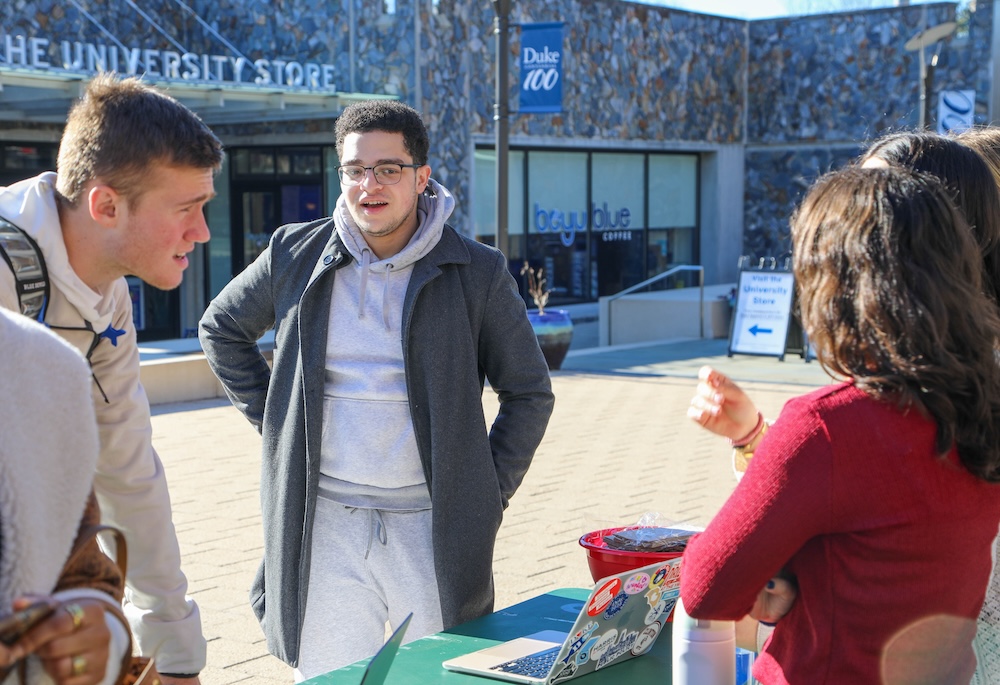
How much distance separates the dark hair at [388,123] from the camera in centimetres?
335

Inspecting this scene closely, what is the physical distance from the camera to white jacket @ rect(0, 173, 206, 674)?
2.28 metres

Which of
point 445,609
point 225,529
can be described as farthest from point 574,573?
point 445,609

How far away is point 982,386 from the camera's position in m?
1.77

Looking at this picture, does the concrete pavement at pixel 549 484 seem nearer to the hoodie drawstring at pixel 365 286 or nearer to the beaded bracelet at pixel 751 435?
the beaded bracelet at pixel 751 435

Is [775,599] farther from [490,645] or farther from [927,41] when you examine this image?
[927,41]

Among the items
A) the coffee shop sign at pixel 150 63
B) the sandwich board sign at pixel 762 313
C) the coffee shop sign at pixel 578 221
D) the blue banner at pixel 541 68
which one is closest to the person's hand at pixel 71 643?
the coffee shop sign at pixel 150 63

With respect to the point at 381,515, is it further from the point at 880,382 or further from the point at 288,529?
the point at 880,382

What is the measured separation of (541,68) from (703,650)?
1527 cm

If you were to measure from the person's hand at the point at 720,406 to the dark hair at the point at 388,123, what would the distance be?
4.80 ft

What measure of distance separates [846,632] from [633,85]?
21046 millimetres

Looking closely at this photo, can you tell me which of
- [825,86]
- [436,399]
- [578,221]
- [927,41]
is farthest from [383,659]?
[825,86]

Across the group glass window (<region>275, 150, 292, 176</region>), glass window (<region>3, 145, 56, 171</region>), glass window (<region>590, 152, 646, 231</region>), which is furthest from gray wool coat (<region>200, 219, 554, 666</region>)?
glass window (<region>590, 152, 646, 231</region>)

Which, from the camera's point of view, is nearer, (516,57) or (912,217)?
(912,217)

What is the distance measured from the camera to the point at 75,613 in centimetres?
142
